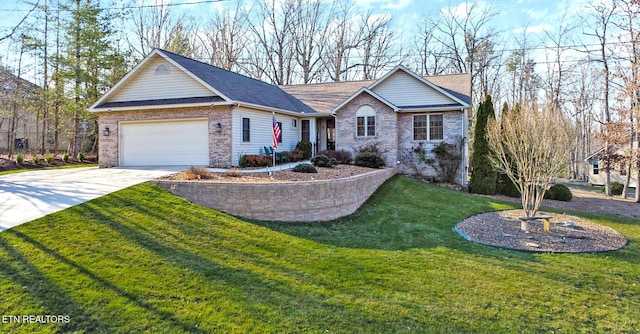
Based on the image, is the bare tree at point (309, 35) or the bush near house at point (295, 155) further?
the bare tree at point (309, 35)

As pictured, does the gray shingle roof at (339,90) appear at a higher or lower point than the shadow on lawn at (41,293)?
higher

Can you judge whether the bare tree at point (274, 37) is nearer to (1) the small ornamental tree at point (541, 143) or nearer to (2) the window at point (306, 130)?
(2) the window at point (306, 130)

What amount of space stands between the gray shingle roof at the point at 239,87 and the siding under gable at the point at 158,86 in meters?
0.41

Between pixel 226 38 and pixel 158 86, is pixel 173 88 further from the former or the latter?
pixel 226 38

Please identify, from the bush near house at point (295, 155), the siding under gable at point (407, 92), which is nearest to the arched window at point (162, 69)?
the bush near house at point (295, 155)

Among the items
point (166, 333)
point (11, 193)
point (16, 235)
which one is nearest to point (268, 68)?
point (11, 193)

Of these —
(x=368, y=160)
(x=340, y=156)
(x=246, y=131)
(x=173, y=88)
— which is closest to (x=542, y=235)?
(x=368, y=160)

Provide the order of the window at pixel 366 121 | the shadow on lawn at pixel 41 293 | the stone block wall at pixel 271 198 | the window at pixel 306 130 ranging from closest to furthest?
the shadow on lawn at pixel 41 293 → the stone block wall at pixel 271 198 → the window at pixel 366 121 → the window at pixel 306 130

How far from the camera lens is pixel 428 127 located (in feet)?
59.6

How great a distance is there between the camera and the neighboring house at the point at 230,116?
14609 mm

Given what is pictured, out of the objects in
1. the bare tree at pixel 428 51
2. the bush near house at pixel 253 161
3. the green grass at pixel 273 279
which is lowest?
the green grass at pixel 273 279

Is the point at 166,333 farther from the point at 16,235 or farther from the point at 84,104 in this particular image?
the point at 84,104

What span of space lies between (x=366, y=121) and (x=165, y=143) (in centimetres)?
940

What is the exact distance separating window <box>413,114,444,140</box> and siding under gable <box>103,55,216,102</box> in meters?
9.97
